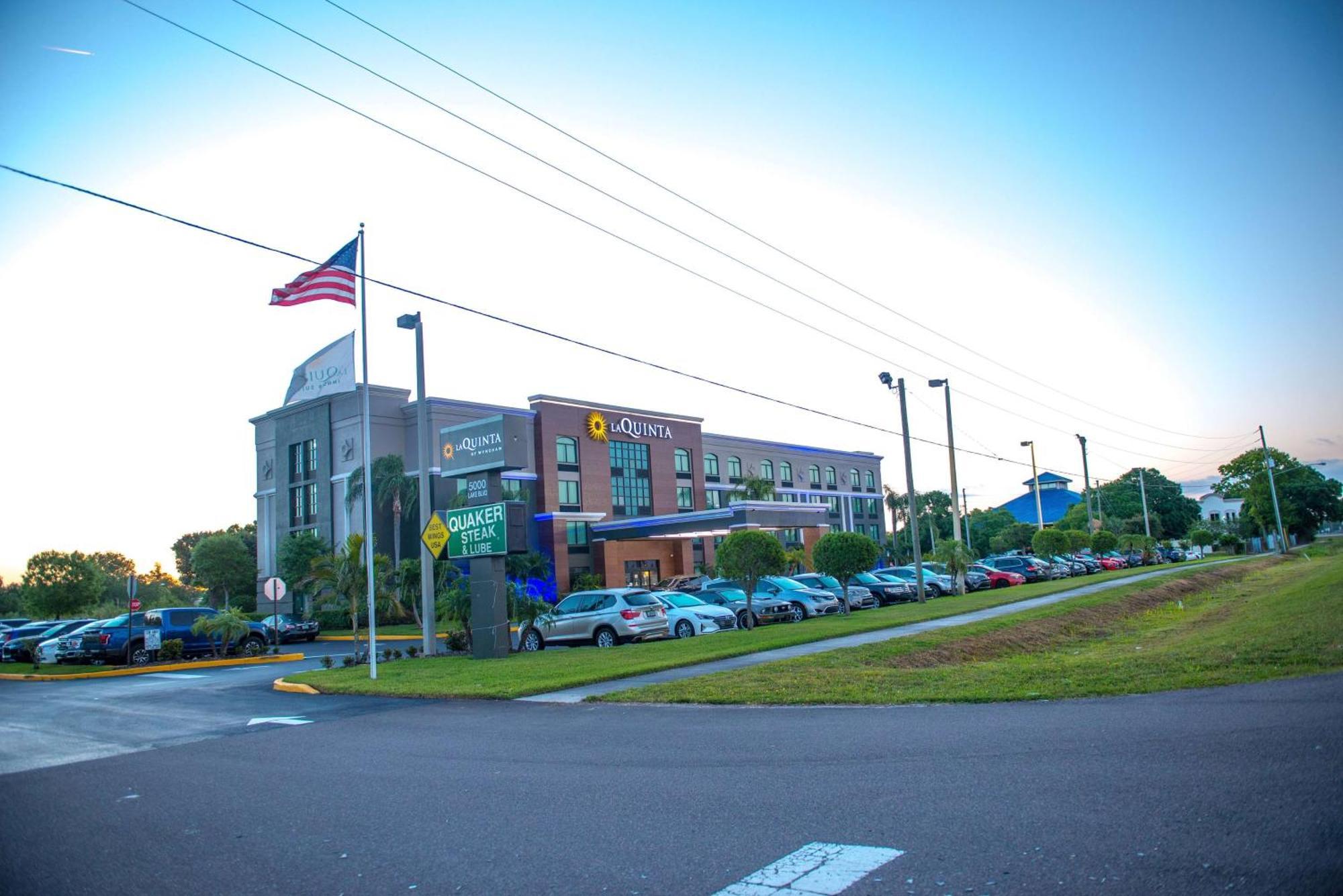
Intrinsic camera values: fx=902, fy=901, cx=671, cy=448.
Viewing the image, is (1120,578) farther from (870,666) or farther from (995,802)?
(995,802)

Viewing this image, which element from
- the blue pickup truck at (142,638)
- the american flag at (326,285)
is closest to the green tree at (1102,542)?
the blue pickup truck at (142,638)

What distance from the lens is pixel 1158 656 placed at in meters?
12.7

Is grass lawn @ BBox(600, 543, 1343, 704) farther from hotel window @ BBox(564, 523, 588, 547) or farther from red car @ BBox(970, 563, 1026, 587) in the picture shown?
hotel window @ BBox(564, 523, 588, 547)

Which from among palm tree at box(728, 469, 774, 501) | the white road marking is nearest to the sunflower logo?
palm tree at box(728, 469, 774, 501)

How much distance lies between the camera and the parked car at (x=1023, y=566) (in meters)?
45.3

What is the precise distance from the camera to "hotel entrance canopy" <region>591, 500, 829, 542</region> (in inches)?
2216

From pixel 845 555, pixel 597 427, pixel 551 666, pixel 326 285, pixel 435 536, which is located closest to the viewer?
pixel 551 666

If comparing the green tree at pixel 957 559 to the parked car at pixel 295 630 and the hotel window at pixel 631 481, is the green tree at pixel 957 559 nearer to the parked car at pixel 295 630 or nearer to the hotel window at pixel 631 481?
the parked car at pixel 295 630

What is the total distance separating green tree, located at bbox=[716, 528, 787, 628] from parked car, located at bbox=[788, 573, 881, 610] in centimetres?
790

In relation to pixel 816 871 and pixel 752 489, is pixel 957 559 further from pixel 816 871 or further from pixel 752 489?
pixel 752 489

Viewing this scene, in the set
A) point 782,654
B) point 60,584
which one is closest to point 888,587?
point 782,654

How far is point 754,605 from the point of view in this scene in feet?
92.4

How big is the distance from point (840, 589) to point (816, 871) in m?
28.9

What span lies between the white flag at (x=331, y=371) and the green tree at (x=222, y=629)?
22.9ft
